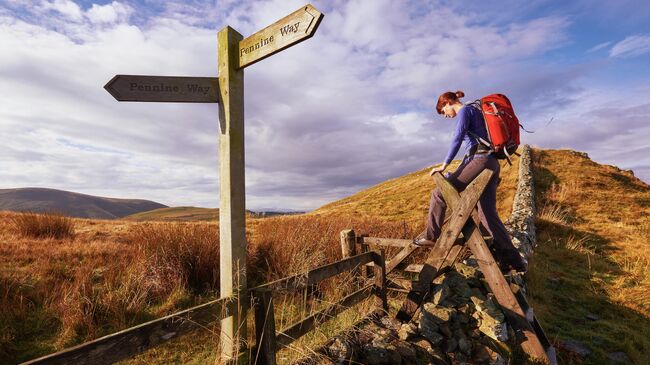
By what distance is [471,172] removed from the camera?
4.27 meters

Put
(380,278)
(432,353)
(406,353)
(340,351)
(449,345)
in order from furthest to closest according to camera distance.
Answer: (380,278), (449,345), (432,353), (406,353), (340,351)

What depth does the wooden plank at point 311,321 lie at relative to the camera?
118 inches

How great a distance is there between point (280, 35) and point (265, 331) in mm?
2478

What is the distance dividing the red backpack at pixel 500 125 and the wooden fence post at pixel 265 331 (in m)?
3.27

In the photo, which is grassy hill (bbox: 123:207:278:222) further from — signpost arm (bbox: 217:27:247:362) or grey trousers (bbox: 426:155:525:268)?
grey trousers (bbox: 426:155:525:268)

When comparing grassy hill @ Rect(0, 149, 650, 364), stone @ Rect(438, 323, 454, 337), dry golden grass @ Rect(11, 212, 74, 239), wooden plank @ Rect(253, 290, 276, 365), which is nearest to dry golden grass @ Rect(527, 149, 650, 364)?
grassy hill @ Rect(0, 149, 650, 364)

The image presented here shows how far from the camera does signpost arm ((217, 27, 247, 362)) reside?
293 cm

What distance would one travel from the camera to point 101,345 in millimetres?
1817

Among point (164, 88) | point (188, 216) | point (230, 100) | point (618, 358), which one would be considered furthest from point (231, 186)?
point (188, 216)

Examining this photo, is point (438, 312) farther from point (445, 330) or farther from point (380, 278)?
point (380, 278)

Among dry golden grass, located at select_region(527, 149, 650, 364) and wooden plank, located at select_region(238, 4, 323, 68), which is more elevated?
wooden plank, located at select_region(238, 4, 323, 68)

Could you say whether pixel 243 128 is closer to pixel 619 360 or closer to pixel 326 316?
pixel 326 316

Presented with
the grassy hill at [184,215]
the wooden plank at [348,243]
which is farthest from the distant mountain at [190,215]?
the wooden plank at [348,243]

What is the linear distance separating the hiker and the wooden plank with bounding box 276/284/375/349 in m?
1.28
